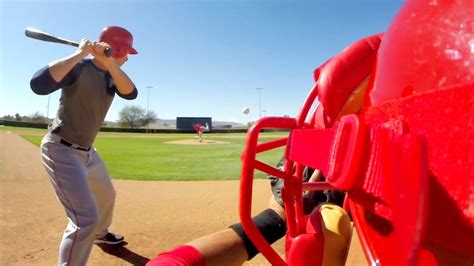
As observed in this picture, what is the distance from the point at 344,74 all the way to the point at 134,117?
71976 mm

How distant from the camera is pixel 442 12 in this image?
76 cm

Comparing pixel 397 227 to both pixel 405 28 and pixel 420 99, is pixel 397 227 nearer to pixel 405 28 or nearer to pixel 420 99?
pixel 420 99

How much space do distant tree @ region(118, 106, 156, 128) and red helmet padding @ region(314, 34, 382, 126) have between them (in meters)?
69.9

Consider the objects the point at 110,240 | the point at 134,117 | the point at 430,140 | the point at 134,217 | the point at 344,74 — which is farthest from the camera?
the point at 134,117

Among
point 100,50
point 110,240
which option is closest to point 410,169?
point 100,50

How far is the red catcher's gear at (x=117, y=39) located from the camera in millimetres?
2445

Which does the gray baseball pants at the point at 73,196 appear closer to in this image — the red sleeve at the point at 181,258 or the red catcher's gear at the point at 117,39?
the red catcher's gear at the point at 117,39

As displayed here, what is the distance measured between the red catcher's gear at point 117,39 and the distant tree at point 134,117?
224 ft

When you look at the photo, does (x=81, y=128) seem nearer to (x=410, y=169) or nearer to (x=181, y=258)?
(x=181, y=258)

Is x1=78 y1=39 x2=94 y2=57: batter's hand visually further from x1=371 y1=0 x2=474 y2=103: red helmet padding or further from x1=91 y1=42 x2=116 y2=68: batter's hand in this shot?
x1=371 y1=0 x2=474 y2=103: red helmet padding

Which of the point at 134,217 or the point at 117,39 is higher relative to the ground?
the point at 117,39

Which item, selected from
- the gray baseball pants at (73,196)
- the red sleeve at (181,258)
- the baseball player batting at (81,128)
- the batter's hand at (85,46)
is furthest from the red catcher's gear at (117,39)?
the red sleeve at (181,258)

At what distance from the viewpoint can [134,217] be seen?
12.8 feet

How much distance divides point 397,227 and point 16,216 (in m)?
4.24
